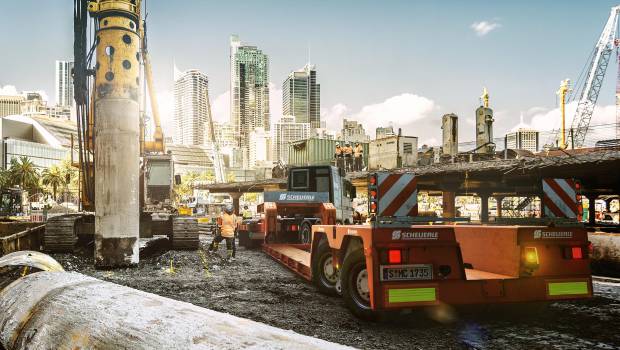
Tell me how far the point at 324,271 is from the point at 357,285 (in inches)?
84.4

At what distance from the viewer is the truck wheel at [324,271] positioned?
8.31m

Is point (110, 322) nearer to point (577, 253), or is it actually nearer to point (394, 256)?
point (394, 256)

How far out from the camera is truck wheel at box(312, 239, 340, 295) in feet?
27.3

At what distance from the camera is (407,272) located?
564 cm

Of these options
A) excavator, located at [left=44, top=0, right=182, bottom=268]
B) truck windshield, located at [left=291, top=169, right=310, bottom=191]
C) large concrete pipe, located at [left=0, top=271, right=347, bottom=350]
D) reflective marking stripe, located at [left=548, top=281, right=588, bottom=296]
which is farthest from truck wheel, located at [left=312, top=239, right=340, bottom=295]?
truck windshield, located at [left=291, top=169, right=310, bottom=191]

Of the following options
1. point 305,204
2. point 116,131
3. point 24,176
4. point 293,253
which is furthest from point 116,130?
point 24,176

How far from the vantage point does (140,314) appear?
11.6ft

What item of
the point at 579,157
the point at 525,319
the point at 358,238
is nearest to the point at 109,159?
the point at 358,238

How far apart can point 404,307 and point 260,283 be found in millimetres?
4866

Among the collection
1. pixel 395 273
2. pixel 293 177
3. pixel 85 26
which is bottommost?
pixel 395 273

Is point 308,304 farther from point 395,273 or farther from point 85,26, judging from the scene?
point 85,26

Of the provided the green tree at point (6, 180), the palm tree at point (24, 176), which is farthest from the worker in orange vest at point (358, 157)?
the green tree at point (6, 180)

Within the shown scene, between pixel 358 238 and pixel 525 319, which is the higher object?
pixel 358 238

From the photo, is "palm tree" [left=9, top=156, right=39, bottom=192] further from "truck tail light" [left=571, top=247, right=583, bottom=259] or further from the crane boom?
"truck tail light" [left=571, top=247, right=583, bottom=259]
